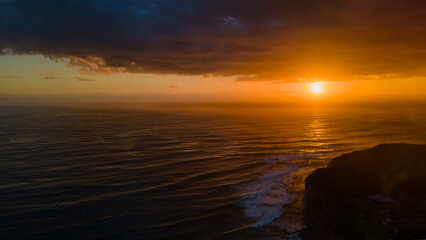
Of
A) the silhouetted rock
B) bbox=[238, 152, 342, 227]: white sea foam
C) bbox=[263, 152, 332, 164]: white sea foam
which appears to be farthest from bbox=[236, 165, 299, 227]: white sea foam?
bbox=[263, 152, 332, 164]: white sea foam

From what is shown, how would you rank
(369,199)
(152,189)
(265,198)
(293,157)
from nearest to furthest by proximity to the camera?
(369,199)
(265,198)
(152,189)
(293,157)

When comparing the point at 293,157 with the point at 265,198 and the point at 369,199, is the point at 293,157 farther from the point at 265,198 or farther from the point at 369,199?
the point at 369,199

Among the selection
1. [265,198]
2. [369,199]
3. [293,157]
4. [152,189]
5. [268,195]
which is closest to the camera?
[369,199]

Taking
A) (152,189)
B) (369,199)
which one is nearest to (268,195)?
(369,199)

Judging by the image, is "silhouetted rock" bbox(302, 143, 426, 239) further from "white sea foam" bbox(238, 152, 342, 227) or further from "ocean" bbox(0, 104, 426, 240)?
"white sea foam" bbox(238, 152, 342, 227)

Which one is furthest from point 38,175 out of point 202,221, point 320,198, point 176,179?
point 320,198

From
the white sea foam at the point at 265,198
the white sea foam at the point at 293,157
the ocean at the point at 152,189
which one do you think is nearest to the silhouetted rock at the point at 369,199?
the ocean at the point at 152,189

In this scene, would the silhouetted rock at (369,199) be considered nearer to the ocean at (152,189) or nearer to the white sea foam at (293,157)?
the ocean at (152,189)

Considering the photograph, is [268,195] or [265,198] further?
[268,195]

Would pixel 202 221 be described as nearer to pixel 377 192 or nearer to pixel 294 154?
pixel 377 192
